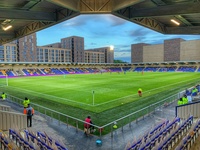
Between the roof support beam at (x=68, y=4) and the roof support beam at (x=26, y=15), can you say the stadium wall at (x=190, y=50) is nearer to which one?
the roof support beam at (x=26, y=15)

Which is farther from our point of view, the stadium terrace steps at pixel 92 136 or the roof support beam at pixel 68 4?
the roof support beam at pixel 68 4

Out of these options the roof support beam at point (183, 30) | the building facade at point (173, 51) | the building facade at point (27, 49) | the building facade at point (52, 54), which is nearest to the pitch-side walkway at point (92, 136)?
the roof support beam at point (183, 30)

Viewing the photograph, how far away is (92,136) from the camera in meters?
10.7

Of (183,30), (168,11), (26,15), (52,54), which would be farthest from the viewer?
(52,54)

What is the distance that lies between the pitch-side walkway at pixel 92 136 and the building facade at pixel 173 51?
383ft

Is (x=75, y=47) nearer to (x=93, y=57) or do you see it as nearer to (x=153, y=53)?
(x=93, y=57)

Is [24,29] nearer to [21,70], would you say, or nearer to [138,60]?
[21,70]

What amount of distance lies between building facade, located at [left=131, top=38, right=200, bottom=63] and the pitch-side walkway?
11674 centimetres

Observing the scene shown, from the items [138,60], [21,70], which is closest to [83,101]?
[21,70]

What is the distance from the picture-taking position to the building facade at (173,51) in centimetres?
11475

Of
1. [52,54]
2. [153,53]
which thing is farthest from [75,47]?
[153,53]

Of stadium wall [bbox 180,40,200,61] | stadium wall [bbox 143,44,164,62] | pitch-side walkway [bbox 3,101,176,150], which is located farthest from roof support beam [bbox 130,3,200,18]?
stadium wall [bbox 143,44,164,62]

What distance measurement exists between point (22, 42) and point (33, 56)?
12.1 m

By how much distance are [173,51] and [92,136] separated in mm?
133022
